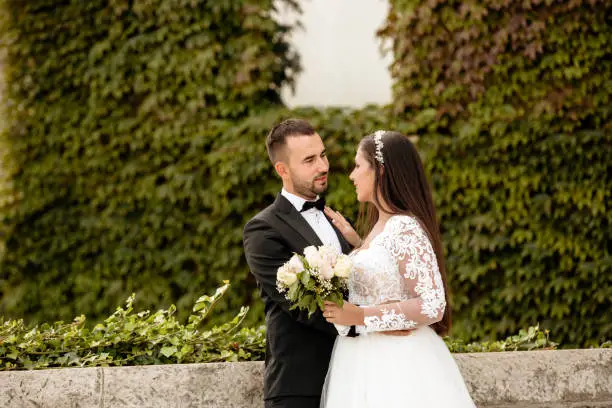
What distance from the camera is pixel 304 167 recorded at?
150 inches

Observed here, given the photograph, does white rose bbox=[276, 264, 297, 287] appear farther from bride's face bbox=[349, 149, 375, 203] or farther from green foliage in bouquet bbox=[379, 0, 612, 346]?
green foliage in bouquet bbox=[379, 0, 612, 346]

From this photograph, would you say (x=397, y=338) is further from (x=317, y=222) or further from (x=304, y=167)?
(x=304, y=167)

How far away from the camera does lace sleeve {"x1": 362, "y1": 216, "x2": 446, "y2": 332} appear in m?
3.16

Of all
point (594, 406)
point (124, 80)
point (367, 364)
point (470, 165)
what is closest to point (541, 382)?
point (594, 406)

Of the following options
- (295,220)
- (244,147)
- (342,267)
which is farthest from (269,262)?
(244,147)

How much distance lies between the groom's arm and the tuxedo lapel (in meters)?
0.10

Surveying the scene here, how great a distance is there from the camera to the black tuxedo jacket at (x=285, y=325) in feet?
11.2

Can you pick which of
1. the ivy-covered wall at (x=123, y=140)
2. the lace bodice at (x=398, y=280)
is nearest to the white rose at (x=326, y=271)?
the lace bodice at (x=398, y=280)

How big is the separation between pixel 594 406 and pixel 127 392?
2.60 meters

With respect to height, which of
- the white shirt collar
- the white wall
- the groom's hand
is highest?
the white wall

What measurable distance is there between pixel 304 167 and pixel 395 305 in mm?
928

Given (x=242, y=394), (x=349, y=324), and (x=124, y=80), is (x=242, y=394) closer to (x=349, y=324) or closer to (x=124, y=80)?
(x=349, y=324)

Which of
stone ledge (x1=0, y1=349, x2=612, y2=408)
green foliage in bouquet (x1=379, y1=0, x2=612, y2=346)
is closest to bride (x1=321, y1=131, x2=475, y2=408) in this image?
stone ledge (x1=0, y1=349, x2=612, y2=408)

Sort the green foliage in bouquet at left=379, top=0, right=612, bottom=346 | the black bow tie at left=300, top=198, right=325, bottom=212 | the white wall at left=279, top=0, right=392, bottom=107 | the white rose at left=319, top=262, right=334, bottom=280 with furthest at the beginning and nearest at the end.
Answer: the white wall at left=279, top=0, right=392, bottom=107, the green foliage in bouquet at left=379, top=0, right=612, bottom=346, the black bow tie at left=300, top=198, right=325, bottom=212, the white rose at left=319, top=262, right=334, bottom=280
